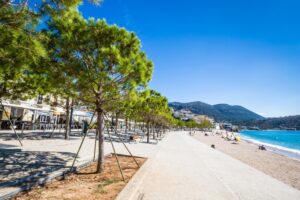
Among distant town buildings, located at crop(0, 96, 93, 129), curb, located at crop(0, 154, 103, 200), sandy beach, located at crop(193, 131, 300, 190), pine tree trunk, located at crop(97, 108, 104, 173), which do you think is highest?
distant town buildings, located at crop(0, 96, 93, 129)

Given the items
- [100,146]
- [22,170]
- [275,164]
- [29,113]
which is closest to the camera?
[22,170]

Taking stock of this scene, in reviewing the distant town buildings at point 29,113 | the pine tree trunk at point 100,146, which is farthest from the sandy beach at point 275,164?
the distant town buildings at point 29,113

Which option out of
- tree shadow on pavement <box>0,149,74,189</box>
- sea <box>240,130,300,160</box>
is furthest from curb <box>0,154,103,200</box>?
sea <box>240,130,300,160</box>

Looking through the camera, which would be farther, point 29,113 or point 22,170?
point 29,113

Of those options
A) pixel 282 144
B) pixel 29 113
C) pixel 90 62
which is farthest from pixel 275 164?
pixel 282 144

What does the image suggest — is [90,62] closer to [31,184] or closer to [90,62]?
[90,62]

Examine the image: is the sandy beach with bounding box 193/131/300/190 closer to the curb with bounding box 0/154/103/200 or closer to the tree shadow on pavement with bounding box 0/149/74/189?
the curb with bounding box 0/154/103/200

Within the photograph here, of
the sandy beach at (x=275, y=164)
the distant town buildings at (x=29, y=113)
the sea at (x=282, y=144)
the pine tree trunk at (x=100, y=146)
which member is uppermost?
the distant town buildings at (x=29, y=113)

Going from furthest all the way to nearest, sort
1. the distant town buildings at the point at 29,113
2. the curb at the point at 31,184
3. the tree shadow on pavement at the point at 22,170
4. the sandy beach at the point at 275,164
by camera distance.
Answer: the distant town buildings at the point at 29,113 → the sandy beach at the point at 275,164 → the tree shadow on pavement at the point at 22,170 → the curb at the point at 31,184

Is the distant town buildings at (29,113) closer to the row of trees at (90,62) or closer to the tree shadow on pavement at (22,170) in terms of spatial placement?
the tree shadow on pavement at (22,170)

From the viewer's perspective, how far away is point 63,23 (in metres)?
6.22

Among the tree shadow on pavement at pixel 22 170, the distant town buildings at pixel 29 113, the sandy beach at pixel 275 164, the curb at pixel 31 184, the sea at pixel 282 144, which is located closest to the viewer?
the curb at pixel 31 184

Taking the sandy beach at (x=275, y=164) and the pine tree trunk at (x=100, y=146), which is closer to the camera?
the pine tree trunk at (x=100, y=146)

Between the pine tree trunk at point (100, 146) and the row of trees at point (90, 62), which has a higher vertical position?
the row of trees at point (90, 62)
